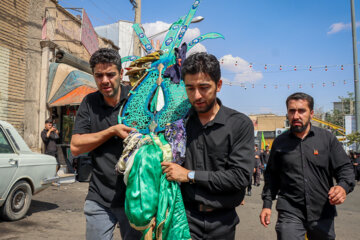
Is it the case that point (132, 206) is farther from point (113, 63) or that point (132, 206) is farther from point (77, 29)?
point (77, 29)

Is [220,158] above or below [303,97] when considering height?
below

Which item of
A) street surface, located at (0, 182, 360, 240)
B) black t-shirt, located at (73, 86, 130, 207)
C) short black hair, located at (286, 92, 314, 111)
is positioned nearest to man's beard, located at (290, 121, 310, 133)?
short black hair, located at (286, 92, 314, 111)

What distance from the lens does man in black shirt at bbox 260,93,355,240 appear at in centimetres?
293

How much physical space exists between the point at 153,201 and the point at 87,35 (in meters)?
12.3

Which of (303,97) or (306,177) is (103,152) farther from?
(303,97)

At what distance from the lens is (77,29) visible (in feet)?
43.9

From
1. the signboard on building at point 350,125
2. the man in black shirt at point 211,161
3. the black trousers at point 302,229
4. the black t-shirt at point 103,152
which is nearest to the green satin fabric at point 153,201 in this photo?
the man in black shirt at point 211,161

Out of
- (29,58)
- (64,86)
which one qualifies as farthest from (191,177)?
(29,58)

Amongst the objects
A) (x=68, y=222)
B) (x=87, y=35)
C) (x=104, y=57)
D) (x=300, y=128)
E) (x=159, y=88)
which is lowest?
(x=68, y=222)

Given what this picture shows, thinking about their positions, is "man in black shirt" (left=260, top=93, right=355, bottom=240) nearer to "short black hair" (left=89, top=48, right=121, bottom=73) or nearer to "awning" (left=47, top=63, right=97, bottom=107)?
"short black hair" (left=89, top=48, right=121, bottom=73)

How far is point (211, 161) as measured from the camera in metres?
2.05

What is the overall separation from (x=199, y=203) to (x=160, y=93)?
34.7 inches

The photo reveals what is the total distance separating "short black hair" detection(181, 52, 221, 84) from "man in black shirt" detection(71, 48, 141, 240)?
0.67 meters

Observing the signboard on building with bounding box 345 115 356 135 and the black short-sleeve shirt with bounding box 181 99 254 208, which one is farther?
the signboard on building with bounding box 345 115 356 135
